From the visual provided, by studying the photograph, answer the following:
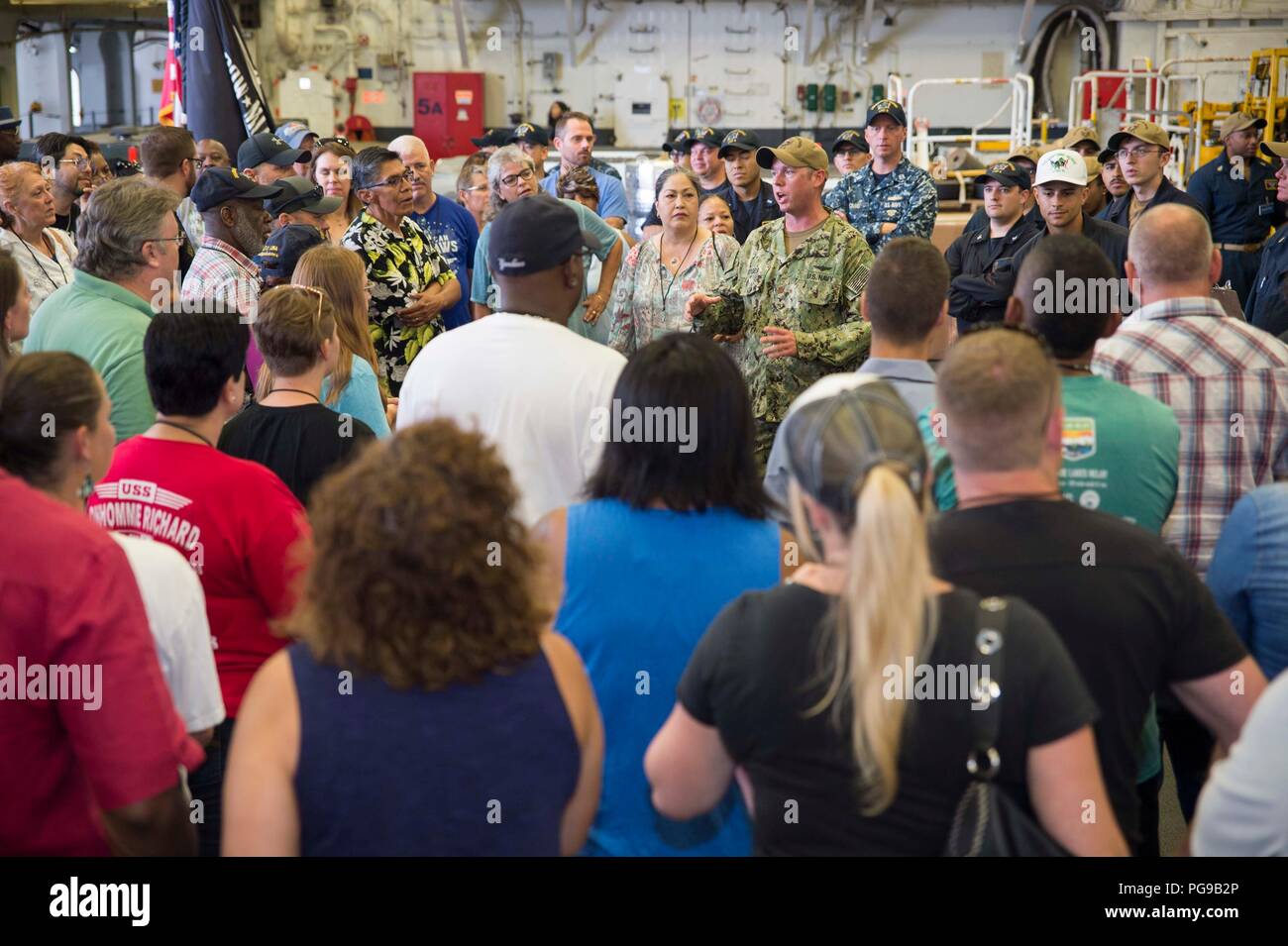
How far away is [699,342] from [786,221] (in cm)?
273

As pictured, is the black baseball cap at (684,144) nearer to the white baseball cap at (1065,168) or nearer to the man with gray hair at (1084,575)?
the white baseball cap at (1065,168)

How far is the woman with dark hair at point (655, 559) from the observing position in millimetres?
2125

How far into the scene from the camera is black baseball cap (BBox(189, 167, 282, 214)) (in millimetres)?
4406

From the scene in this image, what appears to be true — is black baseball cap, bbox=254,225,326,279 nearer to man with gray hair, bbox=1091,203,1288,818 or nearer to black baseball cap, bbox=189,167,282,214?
black baseball cap, bbox=189,167,282,214

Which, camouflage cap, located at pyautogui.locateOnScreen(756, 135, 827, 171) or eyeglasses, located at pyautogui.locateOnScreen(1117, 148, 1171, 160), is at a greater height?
eyeglasses, located at pyautogui.locateOnScreen(1117, 148, 1171, 160)

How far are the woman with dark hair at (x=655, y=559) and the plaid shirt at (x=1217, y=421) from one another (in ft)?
4.27

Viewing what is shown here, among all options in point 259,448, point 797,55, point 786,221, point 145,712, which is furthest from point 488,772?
point 797,55

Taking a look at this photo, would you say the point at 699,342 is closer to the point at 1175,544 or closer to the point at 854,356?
the point at 1175,544

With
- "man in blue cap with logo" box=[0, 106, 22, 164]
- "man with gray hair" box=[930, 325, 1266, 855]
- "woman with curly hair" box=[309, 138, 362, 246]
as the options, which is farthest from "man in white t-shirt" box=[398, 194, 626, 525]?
"man in blue cap with logo" box=[0, 106, 22, 164]

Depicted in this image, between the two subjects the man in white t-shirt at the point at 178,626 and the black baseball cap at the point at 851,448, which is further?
the man in white t-shirt at the point at 178,626

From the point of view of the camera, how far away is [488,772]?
1635 millimetres

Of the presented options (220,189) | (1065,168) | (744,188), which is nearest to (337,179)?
(220,189)

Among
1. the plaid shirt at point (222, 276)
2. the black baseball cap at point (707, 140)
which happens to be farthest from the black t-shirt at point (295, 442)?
the black baseball cap at point (707, 140)

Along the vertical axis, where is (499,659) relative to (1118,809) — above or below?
above
